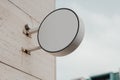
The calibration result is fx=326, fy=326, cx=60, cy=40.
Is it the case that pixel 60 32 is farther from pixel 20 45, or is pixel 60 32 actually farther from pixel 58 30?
pixel 20 45

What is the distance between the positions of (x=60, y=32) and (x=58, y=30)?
3 centimetres

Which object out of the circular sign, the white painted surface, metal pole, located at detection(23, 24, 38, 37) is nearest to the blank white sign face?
the circular sign

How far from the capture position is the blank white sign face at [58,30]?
7.80 ft

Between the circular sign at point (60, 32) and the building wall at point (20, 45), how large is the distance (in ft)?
0.65

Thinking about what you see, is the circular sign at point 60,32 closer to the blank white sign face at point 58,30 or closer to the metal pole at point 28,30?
the blank white sign face at point 58,30

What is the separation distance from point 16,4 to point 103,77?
19048 millimetres

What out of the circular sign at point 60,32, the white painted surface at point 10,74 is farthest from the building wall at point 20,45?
the circular sign at point 60,32

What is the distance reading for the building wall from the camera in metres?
2.42

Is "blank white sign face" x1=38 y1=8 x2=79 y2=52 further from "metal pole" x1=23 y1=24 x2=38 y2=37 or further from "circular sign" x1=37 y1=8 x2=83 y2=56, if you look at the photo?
"metal pole" x1=23 y1=24 x2=38 y2=37

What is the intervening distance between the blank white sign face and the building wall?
7.8 inches

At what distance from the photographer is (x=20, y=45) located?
2.60m

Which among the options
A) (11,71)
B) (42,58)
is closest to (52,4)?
(42,58)

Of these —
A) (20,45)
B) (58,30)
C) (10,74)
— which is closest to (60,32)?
(58,30)

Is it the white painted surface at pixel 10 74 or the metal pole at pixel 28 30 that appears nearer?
the white painted surface at pixel 10 74
